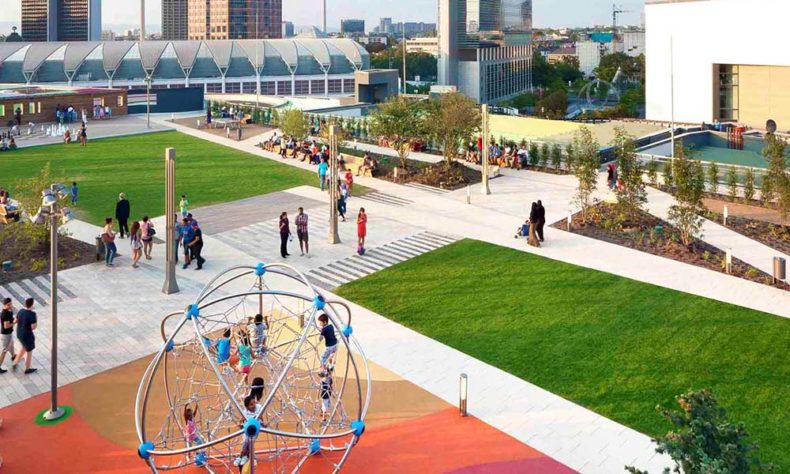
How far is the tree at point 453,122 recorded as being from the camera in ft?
108

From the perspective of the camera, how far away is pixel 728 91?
176 ft

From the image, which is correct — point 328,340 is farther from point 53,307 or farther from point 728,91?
point 728,91

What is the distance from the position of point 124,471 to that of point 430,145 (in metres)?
31.7

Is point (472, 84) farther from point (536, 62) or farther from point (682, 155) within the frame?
point (682, 155)

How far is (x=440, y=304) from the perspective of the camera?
17.6 metres

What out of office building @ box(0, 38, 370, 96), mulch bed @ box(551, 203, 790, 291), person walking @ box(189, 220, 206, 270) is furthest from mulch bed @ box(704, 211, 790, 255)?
office building @ box(0, 38, 370, 96)

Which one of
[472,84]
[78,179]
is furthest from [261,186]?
[472,84]

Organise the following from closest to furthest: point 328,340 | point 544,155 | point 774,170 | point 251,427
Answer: point 251,427 → point 328,340 → point 774,170 → point 544,155

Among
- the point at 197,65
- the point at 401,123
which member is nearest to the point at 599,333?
the point at 401,123

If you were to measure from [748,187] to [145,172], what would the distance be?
86.9ft

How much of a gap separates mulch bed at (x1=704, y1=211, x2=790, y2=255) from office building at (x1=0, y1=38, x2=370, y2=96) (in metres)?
69.6

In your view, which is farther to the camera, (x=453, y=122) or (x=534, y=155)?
(x=534, y=155)

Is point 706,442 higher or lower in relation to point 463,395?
higher

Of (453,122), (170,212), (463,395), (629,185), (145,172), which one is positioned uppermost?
(453,122)
